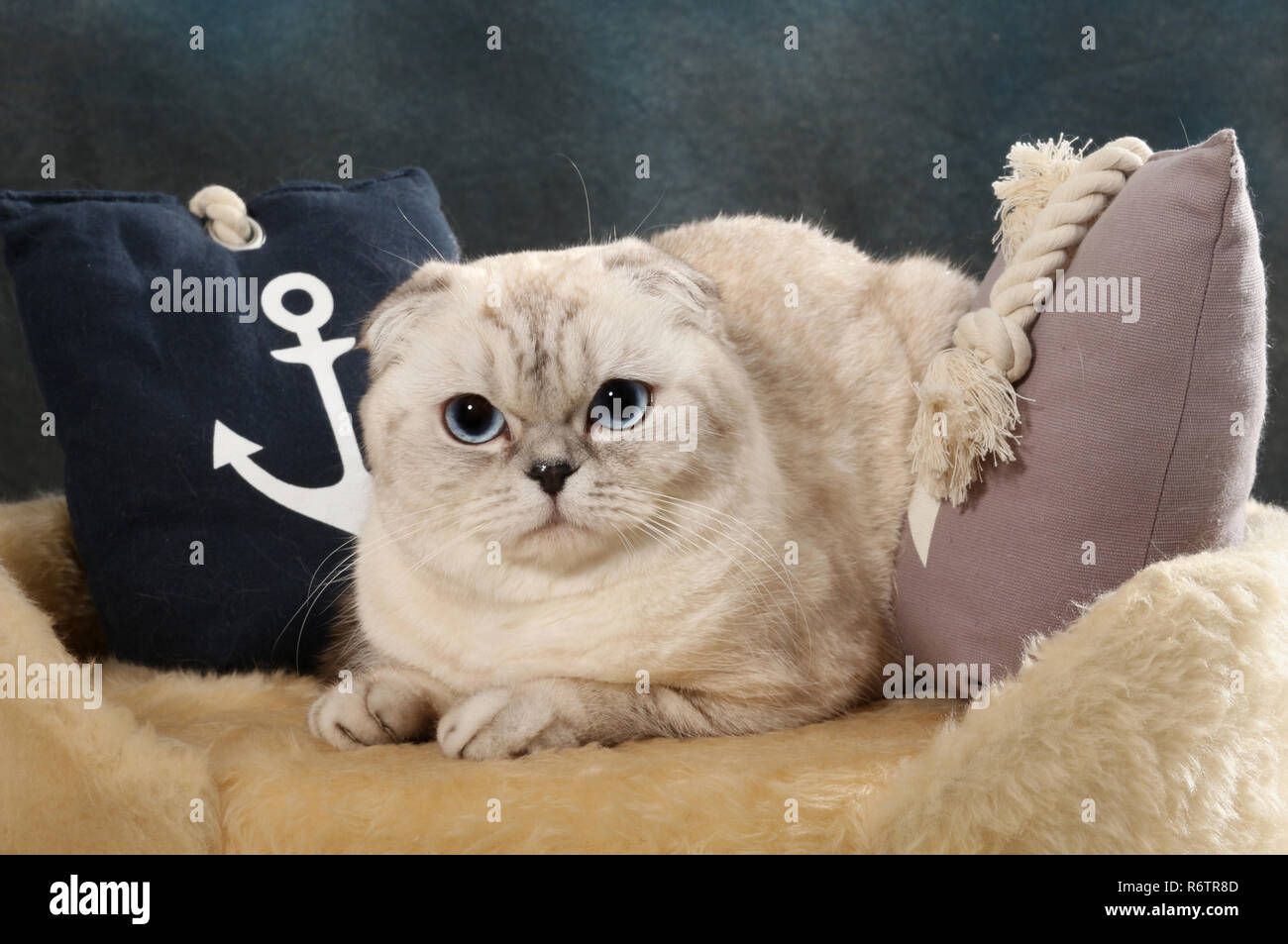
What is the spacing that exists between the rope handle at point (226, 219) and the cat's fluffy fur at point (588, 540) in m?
0.81

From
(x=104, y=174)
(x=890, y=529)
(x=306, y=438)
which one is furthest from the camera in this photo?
(x=104, y=174)

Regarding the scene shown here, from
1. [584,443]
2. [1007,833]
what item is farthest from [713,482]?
[1007,833]

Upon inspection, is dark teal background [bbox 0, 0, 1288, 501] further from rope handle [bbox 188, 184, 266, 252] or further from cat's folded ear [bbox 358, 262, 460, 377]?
cat's folded ear [bbox 358, 262, 460, 377]

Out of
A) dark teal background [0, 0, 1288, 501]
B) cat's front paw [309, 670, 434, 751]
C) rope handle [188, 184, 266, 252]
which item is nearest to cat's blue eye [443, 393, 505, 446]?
cat's front paw [309, 670, 434, 751]

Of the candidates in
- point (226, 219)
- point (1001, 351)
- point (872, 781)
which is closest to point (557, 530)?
point (872, 781)

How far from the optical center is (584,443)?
175cm

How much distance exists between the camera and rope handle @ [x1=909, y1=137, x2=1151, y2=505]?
185 centimetres

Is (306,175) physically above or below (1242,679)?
above

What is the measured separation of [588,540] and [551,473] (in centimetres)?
12

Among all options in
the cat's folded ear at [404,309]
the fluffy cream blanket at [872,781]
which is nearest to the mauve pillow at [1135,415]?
the fluffy cream blanket at [872,781]

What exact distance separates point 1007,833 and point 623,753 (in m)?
0.50

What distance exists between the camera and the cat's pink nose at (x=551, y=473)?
5.56 ft

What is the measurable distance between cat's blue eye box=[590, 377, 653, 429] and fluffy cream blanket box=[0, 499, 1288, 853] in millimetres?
452

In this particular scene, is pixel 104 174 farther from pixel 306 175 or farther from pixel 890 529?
pixel 890 529
